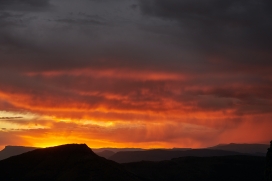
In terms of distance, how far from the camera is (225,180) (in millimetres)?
192250

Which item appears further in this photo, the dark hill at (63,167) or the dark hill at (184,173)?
the dark hill at (184,173)

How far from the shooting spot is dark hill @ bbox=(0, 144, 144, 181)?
114 metres

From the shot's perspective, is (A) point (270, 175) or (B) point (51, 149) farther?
(B) point (51, 149)

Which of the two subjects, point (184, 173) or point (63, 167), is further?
point (184, 173)

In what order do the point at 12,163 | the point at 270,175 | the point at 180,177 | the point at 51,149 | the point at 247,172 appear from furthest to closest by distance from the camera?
the point at 247,172
the point at 180,177
the point at 51,149
the point at 12,163
the point at 270,175

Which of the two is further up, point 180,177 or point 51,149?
point 51,149

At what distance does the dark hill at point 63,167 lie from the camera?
373 ft

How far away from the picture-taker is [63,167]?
405ft

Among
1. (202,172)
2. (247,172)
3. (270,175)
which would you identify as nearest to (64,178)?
Answer: (270,175)

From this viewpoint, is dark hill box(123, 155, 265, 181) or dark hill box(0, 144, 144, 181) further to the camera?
dark hill box(123, 155, 265, 181)

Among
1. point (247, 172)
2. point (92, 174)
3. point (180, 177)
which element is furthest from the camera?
point (247, 172)

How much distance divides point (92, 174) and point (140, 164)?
270ft

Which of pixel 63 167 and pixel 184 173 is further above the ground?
pixel 63 167

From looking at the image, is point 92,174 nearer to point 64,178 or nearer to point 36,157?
point 64,178
